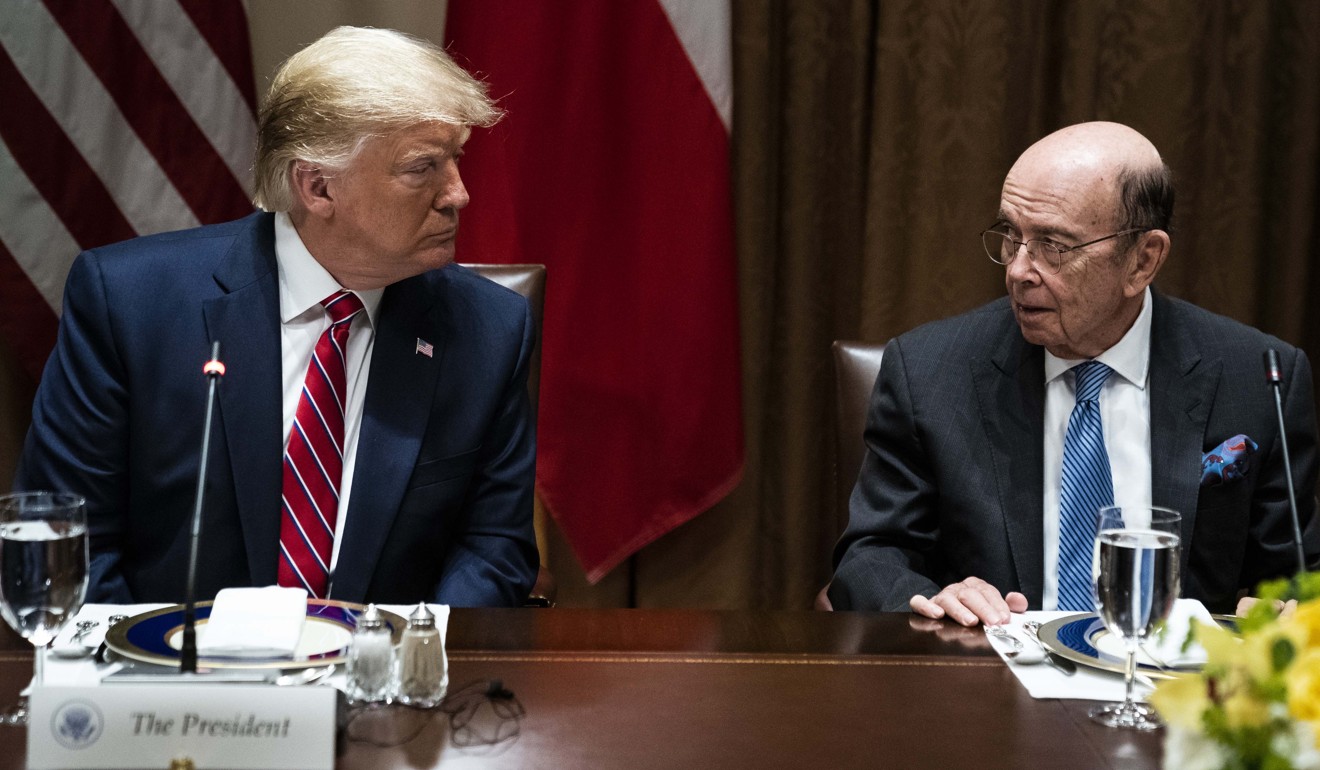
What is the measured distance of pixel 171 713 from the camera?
1.35 meters

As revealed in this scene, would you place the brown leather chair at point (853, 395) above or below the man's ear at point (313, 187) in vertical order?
below

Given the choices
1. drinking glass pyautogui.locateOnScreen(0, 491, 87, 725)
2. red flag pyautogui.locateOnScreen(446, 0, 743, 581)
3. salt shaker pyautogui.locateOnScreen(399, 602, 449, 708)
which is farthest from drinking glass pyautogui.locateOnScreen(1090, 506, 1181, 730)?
red flag pyautogui.locateOnScreen(446, 0, 743, 581)

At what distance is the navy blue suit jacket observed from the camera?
2.21 m

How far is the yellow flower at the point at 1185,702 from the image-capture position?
99 cm

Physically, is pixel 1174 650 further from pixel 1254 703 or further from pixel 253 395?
pixel 253 395

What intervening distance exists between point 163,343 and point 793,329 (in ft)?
6.39

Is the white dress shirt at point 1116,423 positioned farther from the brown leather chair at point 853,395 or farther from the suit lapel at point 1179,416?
the brown leather chair at point 853,395

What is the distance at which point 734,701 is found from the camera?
1595 mm

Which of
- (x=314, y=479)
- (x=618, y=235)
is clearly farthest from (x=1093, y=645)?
(x=618, y=235)

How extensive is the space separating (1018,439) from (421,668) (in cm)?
130

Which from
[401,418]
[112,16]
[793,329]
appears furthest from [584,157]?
[401,418]

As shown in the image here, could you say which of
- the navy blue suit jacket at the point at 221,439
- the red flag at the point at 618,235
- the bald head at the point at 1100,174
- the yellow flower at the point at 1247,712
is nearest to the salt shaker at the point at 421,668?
the navy blue suit jacket at the point at 221,439

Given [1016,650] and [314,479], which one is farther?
[314,479]

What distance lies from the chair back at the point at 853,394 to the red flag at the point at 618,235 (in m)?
0.97
